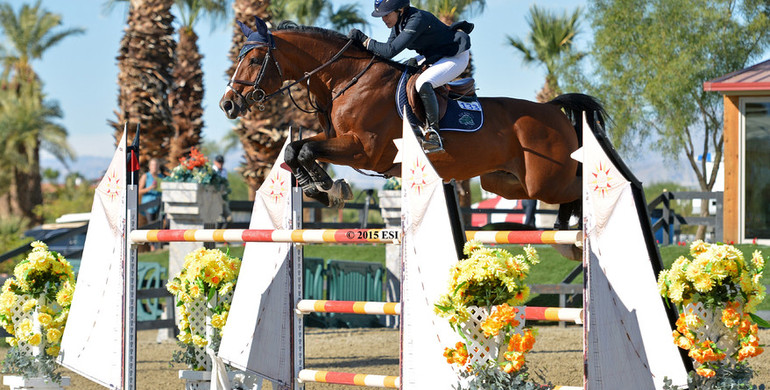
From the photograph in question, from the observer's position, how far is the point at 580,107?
6148 mm

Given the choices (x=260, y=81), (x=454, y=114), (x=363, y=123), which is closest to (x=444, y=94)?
(x=454, y=114)

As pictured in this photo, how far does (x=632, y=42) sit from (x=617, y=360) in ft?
64.4

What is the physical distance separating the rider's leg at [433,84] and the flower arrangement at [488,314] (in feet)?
5.42

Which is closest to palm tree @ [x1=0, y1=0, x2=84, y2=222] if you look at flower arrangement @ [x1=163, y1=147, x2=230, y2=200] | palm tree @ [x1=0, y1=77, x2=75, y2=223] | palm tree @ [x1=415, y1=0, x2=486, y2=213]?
palm tree @ [x1=0, y1=77, x2=75, y2=223]

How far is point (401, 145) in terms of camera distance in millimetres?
3971

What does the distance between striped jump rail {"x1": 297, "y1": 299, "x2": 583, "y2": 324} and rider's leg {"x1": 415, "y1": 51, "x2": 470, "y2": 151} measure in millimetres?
1174

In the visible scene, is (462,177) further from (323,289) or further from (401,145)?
(323,289)

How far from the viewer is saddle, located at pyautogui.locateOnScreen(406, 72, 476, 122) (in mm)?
5449

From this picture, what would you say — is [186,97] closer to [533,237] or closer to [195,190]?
[195,190]

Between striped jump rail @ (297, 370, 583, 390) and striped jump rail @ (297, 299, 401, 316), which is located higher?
striped jump rail @ (297, 299, 401, 316)

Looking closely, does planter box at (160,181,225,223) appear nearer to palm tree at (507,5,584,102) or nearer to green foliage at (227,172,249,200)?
palm tree at (507,5,584,102)

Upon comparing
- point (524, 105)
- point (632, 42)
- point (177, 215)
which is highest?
point (632, 42)

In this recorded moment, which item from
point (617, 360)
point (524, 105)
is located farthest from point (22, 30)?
point (617, 360)

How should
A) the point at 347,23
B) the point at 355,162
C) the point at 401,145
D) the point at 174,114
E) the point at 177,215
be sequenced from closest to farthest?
the point at 401,145 → the point at 355,162 → the point at 177,215 → the point at 174,114 → the point at 347,23
